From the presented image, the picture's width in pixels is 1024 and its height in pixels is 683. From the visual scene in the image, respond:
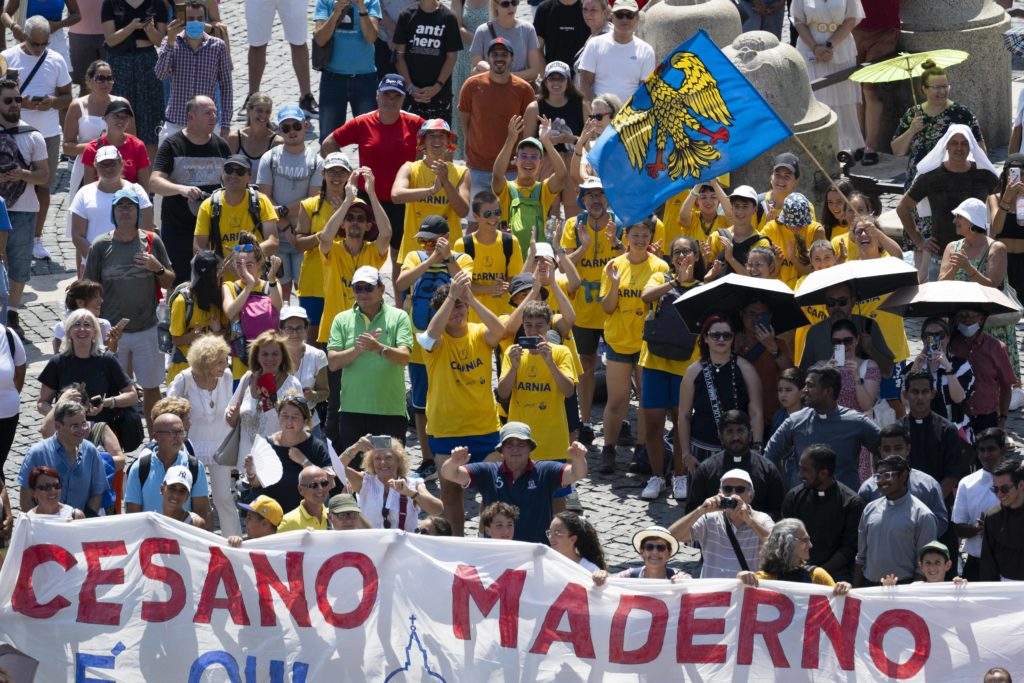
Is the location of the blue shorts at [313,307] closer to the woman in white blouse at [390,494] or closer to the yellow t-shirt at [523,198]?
the yellow t-shirt at [523,198]

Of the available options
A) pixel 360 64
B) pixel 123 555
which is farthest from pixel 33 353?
pixel 123 555

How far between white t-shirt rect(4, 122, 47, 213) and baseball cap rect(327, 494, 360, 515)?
21.9 feet

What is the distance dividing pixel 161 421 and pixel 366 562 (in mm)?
2089

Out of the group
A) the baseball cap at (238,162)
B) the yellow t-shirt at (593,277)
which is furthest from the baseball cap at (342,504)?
the baseball cap at (238,162)

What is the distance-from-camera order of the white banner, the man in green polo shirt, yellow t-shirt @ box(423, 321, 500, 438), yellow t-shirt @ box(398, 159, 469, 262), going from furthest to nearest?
1. yellow t-shirt @ box(398, 159, 469, 262)
2. the man in green polo shirt
3. yellow t-shirt @ box(423, 321, 500, 438)
4. the white banner

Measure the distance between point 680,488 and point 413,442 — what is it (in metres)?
2.32

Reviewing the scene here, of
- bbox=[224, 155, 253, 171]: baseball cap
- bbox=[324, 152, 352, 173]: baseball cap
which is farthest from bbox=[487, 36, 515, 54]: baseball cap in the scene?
bbox=[224, 155, 253, 171]: baseball cap

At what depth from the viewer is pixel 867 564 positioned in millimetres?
13047

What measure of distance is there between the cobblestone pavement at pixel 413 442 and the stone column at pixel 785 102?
2.18m

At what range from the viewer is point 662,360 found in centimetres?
1566

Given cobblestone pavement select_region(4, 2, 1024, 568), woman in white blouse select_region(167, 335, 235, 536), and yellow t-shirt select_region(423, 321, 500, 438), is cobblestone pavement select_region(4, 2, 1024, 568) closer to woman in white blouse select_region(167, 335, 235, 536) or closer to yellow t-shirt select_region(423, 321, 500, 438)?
yellow t-shirt select_region(423, 321, 500, 438)

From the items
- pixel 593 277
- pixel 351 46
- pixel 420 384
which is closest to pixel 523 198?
pixel 593 277

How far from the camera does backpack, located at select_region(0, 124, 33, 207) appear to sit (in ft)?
61.5

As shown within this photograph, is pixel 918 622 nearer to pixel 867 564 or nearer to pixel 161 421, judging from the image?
pixel 867 564
